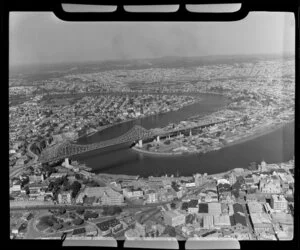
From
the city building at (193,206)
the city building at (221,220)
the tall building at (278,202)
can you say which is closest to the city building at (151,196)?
the city building at (193,206)

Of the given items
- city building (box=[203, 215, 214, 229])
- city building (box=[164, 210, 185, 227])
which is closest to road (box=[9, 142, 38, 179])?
city building (box=[164, 210, 185, 227])

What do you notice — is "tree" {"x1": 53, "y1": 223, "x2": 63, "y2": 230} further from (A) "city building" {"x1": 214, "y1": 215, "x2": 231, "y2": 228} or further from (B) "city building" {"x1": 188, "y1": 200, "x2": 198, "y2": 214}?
(A) "city building" {"x1": 214, "y1": 215, "x2": 231, "y2": 228}

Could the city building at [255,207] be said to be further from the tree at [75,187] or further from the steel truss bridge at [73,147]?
the tree at [75,187]

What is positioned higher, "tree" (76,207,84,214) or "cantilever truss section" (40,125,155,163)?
"cantilever truss section" (40,125,155,163)

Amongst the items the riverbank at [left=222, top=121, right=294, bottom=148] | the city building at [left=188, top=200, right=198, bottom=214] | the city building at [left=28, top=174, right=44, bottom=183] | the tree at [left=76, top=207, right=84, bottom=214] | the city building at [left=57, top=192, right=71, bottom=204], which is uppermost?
the riverbank at [left=222, top=121, right=294, bottom=148]

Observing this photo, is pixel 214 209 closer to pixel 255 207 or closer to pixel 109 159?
pixel 255 207

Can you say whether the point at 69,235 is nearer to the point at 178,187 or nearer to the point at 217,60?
the point at 178,187

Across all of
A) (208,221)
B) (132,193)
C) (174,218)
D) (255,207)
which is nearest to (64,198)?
(132,193)
